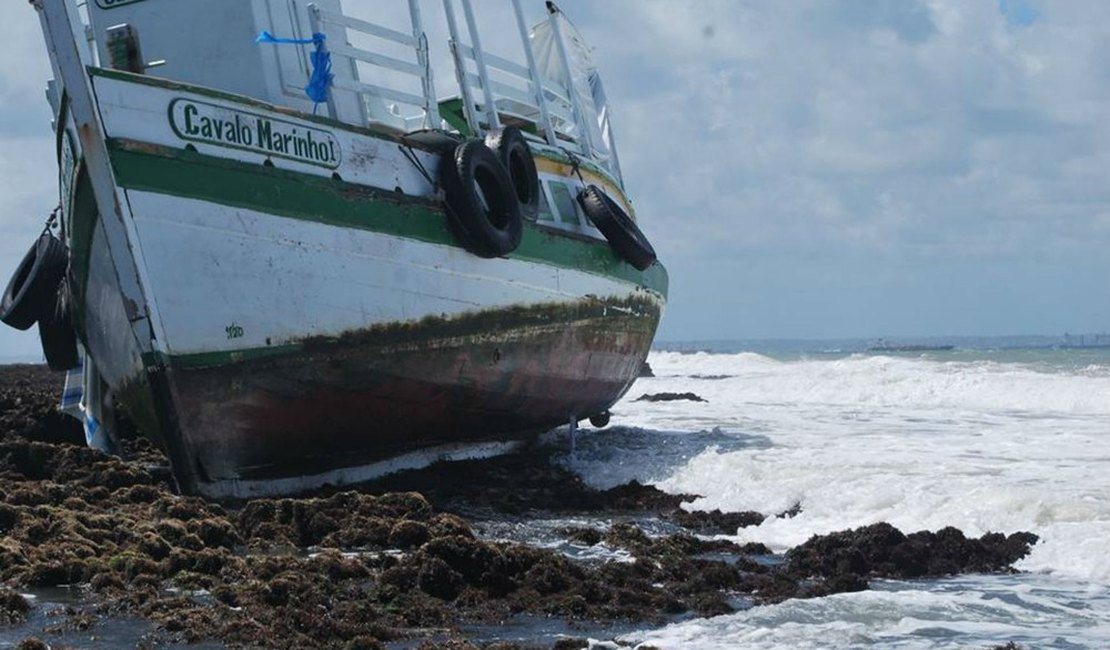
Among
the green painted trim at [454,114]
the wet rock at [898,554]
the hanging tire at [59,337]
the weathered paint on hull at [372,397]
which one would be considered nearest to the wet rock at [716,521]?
the wet rock at [898,554]

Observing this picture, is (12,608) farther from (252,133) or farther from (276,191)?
(252,133)

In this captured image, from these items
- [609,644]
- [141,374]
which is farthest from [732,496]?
[609,644]

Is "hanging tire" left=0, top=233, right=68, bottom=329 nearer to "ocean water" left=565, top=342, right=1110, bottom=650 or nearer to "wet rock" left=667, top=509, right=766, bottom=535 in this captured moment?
"ocean water" left=565, top=342, right=1110, bottom=650

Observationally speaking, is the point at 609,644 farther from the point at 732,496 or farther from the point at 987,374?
the point at 987,374

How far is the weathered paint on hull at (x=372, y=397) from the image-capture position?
1217cm

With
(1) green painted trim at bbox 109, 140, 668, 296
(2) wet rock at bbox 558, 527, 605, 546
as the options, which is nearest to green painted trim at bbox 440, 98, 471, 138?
(1) green painted trim at bbox 109, 140, 668, 296

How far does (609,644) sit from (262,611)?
1.95 metres

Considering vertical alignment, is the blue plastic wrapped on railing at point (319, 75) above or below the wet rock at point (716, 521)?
above

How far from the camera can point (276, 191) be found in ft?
40.0

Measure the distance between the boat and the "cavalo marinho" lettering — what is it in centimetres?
2

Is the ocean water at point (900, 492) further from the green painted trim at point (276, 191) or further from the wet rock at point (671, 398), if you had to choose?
the green painted trim at point (276, 191)

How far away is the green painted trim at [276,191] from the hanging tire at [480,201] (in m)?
0.19

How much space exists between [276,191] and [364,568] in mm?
4386

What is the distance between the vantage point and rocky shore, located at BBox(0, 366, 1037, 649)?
24.9ft
